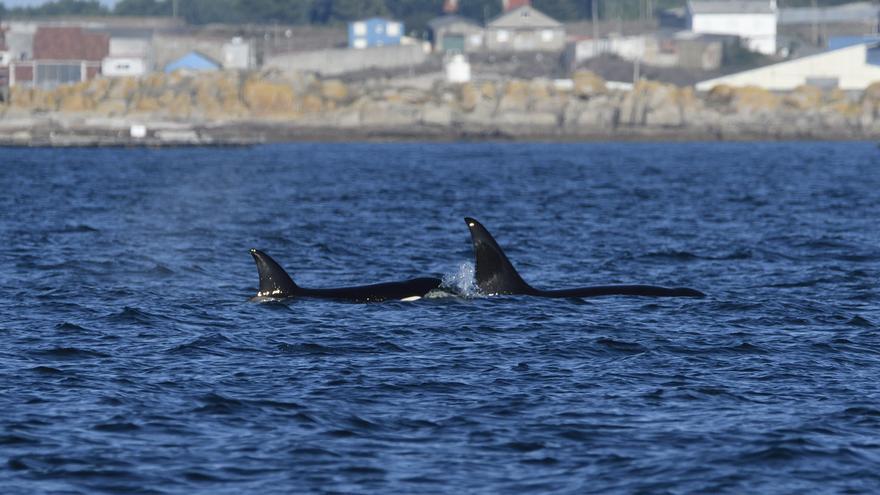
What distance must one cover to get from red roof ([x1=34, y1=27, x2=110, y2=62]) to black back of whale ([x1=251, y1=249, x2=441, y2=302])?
140m

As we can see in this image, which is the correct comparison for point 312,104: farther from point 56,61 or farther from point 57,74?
point 57,74

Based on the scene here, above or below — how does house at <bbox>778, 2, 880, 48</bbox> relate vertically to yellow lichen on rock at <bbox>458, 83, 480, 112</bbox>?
above

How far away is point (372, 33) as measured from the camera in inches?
7013

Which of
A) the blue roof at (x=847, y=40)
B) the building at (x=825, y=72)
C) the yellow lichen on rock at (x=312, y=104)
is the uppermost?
the blue roof at (x=847, y=40)

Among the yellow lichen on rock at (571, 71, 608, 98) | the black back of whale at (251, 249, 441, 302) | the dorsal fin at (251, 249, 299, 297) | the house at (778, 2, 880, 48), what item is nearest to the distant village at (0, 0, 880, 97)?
the house at (778, 2, 880, 48)

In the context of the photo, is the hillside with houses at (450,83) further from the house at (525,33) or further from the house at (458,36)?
the house at (458,36)

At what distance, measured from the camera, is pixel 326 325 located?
826 inches

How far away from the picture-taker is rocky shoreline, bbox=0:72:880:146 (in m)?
138

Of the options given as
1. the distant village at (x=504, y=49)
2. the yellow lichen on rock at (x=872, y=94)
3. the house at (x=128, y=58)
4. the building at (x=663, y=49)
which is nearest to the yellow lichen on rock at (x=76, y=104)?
the distant village at (x=504, y=49)

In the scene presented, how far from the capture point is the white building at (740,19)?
17550cm

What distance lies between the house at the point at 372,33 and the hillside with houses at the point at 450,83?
7.0 inches

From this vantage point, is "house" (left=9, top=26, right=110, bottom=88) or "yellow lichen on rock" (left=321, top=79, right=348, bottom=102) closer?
"yellow lichen on rock" (left=321, top=79, right=348, bottom=102)

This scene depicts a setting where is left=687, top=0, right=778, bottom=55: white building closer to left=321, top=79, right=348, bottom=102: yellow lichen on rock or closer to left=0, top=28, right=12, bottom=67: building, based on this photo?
left=321, top=79, right=348, bottom=102: yellow lichen on rock

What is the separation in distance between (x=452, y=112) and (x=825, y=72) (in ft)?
133
